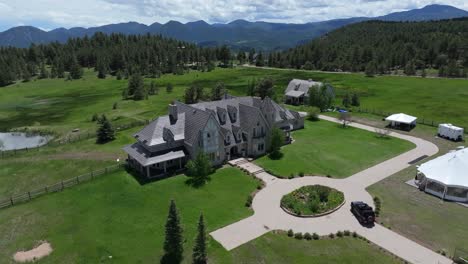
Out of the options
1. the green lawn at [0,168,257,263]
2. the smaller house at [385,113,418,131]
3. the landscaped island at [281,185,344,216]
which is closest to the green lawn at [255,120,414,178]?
the landscaped island at [281,185,344,216]

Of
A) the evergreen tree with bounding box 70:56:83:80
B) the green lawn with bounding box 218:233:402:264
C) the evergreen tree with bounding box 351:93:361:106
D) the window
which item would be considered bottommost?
the green lawn with bounding box 218:233:402:264

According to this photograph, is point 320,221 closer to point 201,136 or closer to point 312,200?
point 312,200

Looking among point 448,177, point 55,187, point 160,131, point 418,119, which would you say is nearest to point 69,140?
point 55,187

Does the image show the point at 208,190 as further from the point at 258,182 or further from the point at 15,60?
the point at 15,60

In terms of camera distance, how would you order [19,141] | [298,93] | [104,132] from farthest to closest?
[298,93] < [19,141] < [104,132]

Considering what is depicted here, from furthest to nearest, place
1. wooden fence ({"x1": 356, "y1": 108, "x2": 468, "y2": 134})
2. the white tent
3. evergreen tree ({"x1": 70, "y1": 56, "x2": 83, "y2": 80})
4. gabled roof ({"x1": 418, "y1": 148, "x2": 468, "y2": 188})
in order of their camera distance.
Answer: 1. evergreen tree ({"x1": 70, "y1": 56, "x2": 83, "y2": 80})
2. wooden fence ({"x1": 356, "y1": 108, "x2": 468, "y2": 134})
3. gabled roof ({"x1": 418, "y1": 148, "x2": 468, "y2": 188})
4. the white tent

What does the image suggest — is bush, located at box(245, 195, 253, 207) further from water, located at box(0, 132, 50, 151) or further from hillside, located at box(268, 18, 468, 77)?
hillside, located at box(268, 18, 468, 77)

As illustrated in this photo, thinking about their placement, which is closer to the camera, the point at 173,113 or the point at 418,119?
the point at 173,113

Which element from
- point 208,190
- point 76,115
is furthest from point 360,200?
point 76,115
